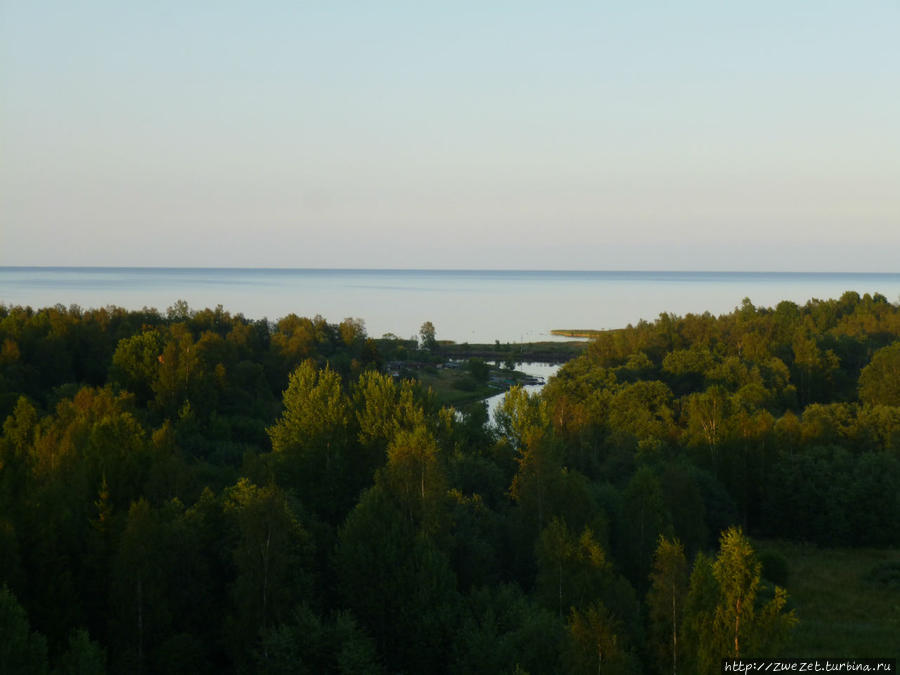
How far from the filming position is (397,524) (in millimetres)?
27469

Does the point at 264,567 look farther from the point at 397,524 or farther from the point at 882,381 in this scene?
the point at 882,381

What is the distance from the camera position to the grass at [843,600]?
95.5 ft

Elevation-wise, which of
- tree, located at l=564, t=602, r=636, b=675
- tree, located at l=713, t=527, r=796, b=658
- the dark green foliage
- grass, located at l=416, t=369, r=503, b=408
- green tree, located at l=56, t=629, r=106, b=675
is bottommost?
the dark green foliage

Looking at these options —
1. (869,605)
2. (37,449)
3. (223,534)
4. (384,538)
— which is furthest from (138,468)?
(869,605)

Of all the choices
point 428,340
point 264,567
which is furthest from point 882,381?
point 428,340

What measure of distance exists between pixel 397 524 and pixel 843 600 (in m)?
20.9

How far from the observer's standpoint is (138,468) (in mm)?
29750

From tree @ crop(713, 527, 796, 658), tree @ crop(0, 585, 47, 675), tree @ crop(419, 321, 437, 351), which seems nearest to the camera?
tree @ crop(0, 585, 47, 675)

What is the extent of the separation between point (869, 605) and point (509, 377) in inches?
2954

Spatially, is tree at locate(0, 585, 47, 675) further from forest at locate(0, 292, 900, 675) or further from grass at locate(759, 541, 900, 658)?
grass at locate(759, 541, 900, 658)

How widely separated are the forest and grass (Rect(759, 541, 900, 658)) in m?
1.01

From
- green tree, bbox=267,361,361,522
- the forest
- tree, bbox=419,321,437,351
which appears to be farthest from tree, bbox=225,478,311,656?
tree, bbox=419,321,437,351

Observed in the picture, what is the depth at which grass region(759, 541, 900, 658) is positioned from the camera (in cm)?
2909

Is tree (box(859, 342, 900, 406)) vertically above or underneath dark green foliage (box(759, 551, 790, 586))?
above
